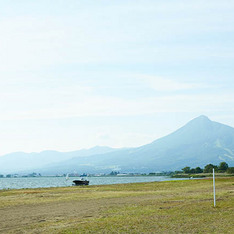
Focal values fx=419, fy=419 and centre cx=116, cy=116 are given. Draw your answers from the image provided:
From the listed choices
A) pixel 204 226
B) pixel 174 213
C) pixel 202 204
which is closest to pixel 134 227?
pixel 204 226

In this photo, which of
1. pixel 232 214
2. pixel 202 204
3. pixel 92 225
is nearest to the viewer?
pixel 92 225

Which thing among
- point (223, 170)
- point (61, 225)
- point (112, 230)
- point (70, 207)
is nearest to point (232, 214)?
point (112, 230)

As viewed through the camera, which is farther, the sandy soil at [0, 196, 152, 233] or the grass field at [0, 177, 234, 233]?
the sandy soil at [0, 196, 152, 233]

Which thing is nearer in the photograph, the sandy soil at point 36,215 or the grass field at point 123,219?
the grass field at point 123,219

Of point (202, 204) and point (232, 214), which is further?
point (202, 204)

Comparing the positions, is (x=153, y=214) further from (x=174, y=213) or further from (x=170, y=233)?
(x=170, y=233)

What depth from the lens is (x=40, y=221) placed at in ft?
76.8

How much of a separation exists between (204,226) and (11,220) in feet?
36.3

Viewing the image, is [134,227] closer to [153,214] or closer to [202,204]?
[153,214]

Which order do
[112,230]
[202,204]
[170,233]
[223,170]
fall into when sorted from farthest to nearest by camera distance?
[223,170] → [202,204] → [112,230] → [170,233]

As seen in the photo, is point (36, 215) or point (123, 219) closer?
point (123, 219)

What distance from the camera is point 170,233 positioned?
60.0ft

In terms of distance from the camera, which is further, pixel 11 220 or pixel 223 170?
pixel 223 170

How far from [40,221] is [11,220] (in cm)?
190
